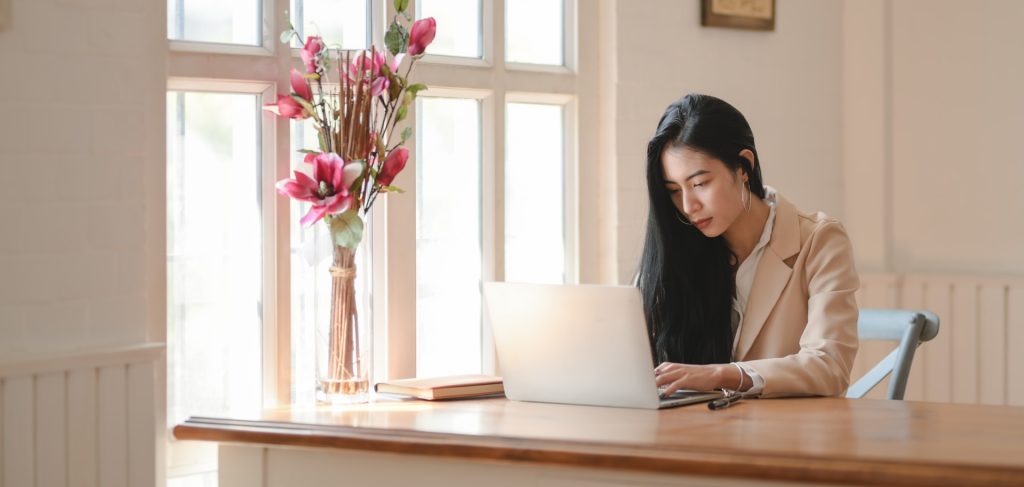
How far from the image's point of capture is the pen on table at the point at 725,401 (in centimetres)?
207

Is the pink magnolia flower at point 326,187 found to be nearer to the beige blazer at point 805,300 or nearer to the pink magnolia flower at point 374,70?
the pink magnolia flower at point 374,70

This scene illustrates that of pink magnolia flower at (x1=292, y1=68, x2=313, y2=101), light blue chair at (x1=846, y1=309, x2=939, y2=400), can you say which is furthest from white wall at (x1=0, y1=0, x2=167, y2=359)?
light blue chair at (x1=846, y1=309, x2=939, y2=400)

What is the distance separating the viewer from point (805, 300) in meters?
2.50

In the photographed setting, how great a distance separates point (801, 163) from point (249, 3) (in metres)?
1.84

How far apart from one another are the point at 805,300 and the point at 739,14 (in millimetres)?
1352

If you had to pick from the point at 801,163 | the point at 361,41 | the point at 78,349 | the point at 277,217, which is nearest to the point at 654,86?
the point at 801,163

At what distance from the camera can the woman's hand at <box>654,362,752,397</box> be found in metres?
2.16

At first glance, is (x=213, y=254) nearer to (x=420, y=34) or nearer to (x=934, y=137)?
(x=420, y=34)

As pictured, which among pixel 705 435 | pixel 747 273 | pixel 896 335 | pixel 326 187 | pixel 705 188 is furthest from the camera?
pixel 896 335

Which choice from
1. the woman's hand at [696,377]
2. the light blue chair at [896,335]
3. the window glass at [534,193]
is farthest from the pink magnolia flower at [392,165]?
the light blue chair at [896,335]

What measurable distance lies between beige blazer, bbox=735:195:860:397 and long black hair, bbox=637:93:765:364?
0.07 m

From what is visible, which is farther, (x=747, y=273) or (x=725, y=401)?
(x=747, y=273)

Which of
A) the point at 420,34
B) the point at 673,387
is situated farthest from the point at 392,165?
the point at 673,387

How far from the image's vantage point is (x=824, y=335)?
233cm
